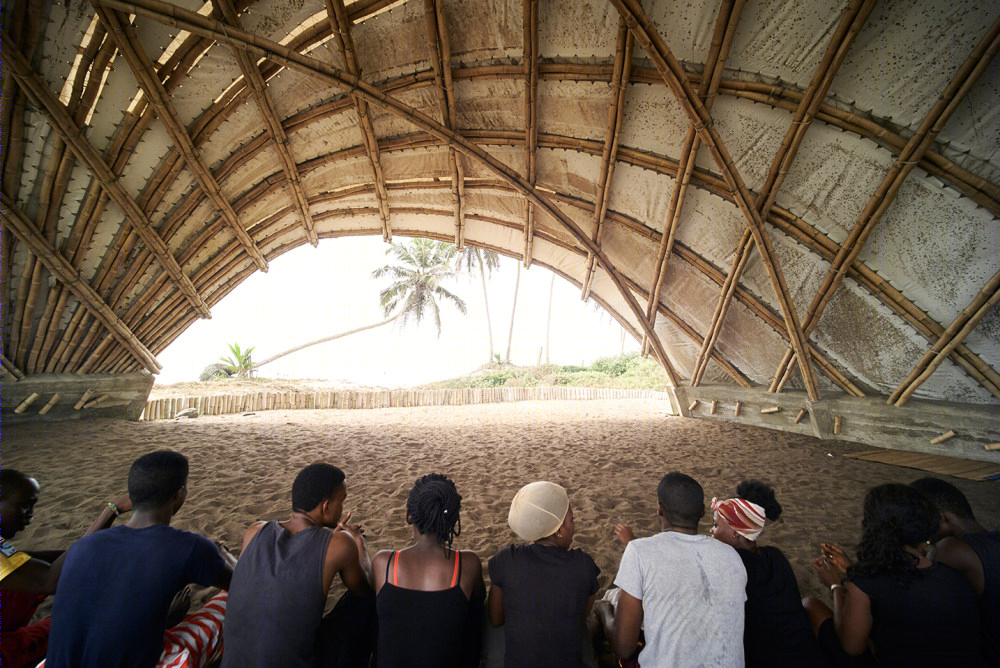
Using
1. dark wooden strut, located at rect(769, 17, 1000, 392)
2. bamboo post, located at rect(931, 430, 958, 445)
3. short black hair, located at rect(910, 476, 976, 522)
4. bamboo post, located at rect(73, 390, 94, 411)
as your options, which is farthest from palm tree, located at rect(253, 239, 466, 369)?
short black hair, located at rect(910, 476, 976, 522)

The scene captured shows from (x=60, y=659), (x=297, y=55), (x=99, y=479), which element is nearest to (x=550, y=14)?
(x=297, y=55)

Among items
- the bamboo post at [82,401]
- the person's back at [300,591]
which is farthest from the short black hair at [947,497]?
the bamboo post at [82,401]

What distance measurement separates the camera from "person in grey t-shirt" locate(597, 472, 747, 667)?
1492 millimetres

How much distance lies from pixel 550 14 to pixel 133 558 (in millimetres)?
5473

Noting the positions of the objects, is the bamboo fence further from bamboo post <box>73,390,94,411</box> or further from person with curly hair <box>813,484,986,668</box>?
person with curly hair <box>813,484,986,668</box>

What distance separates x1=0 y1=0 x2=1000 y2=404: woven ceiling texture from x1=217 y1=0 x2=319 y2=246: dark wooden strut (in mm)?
31

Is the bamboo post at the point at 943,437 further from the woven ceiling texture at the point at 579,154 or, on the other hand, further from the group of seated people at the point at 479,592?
the group of seated people at the point at 479,592

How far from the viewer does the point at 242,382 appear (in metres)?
16.5

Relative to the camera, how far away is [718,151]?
15.3 ft

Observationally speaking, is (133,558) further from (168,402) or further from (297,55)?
(168,402)

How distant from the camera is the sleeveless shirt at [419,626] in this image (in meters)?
1.52

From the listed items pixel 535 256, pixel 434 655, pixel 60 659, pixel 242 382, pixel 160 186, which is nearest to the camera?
pixel 60 659

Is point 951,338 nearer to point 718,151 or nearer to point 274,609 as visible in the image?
point 718,151

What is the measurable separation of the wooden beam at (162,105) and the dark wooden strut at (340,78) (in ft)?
1.70
